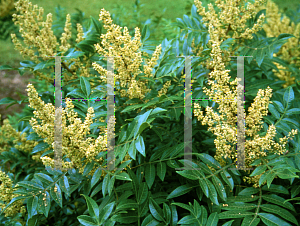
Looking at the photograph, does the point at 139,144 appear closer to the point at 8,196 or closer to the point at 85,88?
the point at 85,88

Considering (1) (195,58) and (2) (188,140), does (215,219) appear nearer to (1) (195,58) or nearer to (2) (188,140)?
(2) (188,140)

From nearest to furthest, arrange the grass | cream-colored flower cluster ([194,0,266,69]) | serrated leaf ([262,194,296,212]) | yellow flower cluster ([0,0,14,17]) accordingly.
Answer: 1. serrated leaf ([262,194,296,212])
2. cream-colored flower cluster ([194,0,266,69])
3. yellow flower cluster ([0,0,14,17])
4. the grass

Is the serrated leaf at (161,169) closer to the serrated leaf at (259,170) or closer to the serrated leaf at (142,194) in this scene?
the serrated leaf at (142,194)

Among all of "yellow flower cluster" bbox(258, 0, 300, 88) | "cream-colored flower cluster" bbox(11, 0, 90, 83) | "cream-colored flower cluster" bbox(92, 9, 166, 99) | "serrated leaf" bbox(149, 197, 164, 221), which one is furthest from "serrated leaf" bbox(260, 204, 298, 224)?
"yellow flower cluster" bbox(258, 0, 300, 88)

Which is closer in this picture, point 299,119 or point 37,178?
point 37,178

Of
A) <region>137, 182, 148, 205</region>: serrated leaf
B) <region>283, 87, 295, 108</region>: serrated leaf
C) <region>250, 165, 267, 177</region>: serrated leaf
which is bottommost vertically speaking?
<region>137, 182, 148, 205</region>: serrated leaf

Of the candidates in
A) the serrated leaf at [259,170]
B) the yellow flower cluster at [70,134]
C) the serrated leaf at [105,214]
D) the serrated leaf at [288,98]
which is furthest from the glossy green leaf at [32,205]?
the serrated leaf at [288,98]

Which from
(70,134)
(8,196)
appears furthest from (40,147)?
(70,134)

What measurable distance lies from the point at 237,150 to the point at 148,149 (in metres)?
0.65

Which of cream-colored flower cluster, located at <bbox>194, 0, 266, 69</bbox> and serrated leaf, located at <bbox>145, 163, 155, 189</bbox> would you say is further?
cream-colored flower cluster, located at <bbox>194, 0, 266, 69</bbox>

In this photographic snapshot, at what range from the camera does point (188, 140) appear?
6.24 feet

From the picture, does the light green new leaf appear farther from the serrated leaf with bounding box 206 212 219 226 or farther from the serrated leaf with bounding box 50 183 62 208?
the serrated leaf with bounding box 206 212 219 226

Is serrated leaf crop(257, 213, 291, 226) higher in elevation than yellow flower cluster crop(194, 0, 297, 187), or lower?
lower

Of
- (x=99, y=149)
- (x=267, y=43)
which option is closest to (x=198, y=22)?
(x=267, y=43)
